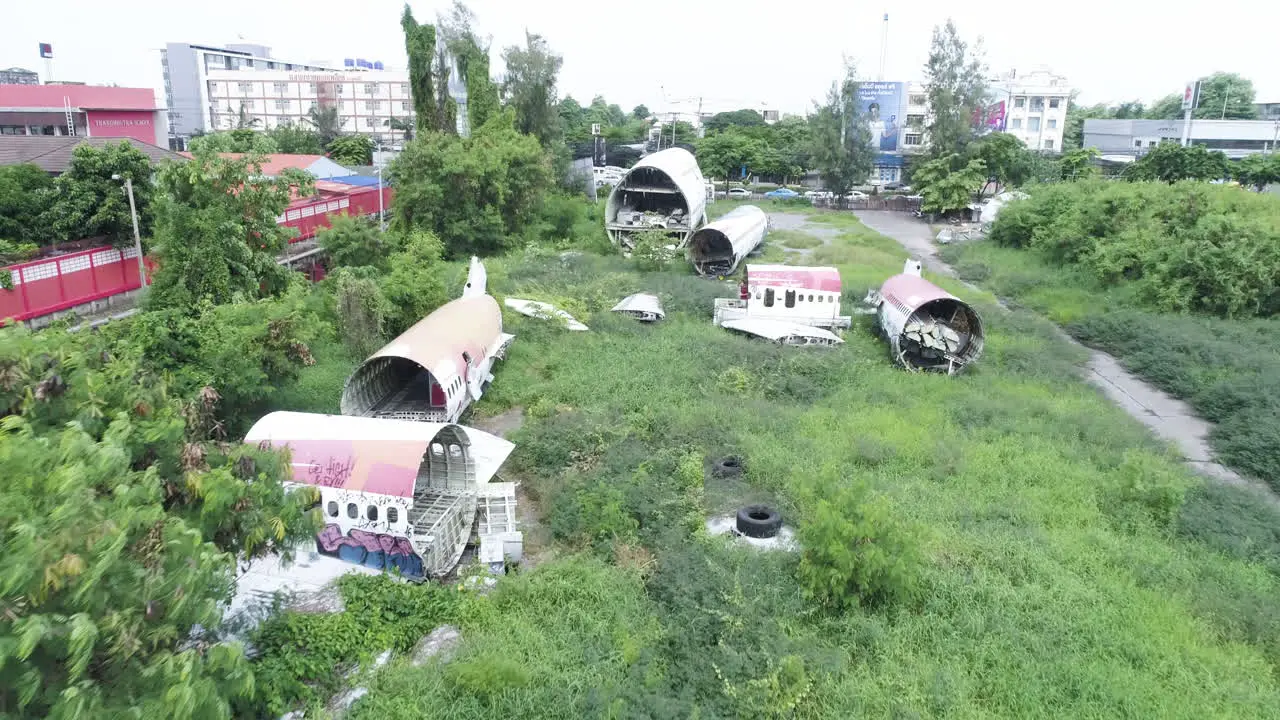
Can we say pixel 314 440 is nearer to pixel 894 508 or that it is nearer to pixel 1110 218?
pixel 894 508

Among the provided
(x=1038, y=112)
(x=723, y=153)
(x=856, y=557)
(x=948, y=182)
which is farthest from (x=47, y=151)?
(x=1038, y=112)

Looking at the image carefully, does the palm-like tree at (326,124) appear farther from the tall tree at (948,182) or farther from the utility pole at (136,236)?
the utility pole at (136,236)

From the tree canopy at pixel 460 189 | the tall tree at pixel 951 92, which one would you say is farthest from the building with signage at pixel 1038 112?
the tree canopy at pixel 460 189

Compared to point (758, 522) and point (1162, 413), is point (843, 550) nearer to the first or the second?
point (758, 522)

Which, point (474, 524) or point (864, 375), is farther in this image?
point (864, 375)

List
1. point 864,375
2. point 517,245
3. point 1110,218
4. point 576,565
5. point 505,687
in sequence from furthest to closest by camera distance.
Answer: point 517,245 → point 1110,218 → point 864,375 → point 576,565 → point 505,687

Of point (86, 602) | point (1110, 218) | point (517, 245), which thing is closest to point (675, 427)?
point (86, 602)

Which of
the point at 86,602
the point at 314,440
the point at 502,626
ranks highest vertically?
the point at 86,602
